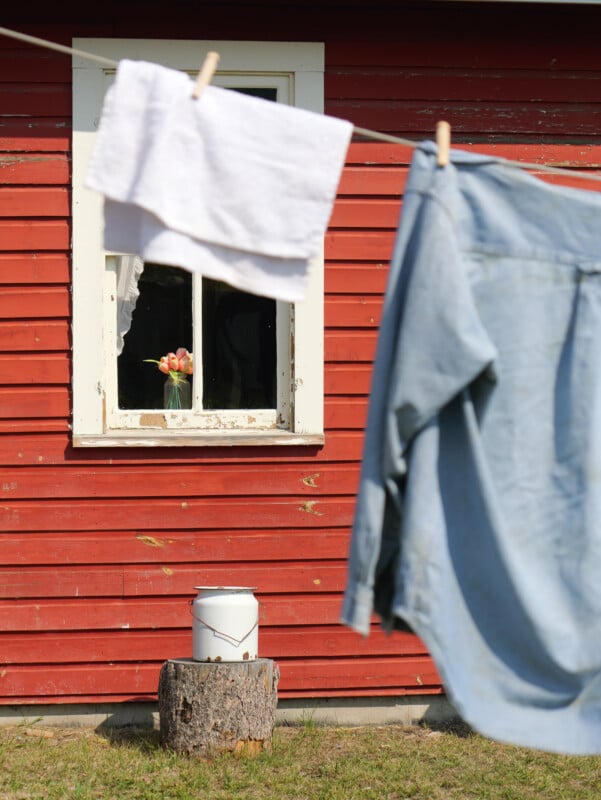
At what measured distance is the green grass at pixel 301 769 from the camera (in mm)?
4586

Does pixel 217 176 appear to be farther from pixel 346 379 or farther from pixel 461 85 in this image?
pixel 461 85

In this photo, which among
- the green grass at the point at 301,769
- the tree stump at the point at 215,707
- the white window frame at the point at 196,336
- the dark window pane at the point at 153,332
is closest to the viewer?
the green grass at the point at 301,769

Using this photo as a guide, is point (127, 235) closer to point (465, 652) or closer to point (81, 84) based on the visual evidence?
point (465, 652)

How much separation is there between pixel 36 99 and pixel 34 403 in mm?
1402

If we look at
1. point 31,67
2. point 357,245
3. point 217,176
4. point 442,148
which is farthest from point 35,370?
point 442,148

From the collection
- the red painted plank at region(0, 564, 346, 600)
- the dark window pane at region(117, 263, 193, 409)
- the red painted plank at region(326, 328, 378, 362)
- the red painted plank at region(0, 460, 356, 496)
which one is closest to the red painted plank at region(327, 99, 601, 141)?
the red painted plank at region(326, 328, 378, 362)

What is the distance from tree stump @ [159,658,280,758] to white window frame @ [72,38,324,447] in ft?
3.44

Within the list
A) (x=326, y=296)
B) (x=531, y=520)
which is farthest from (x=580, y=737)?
(x=326, y=296)

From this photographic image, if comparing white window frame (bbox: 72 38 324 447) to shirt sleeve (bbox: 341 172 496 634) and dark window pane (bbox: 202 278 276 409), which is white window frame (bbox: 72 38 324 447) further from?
shirt sleeve (bbox: 341 172 496 634)

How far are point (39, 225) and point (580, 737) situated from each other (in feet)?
12.3

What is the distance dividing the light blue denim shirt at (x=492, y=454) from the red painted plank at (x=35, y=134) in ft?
10.8

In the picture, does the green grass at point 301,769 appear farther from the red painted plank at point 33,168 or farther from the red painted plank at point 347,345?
the red painted plank at point 33,168

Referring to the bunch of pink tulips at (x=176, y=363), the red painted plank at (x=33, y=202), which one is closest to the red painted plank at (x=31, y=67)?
the red painted plank at (x=33, y=202)

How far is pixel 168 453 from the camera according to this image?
537 centimetres
